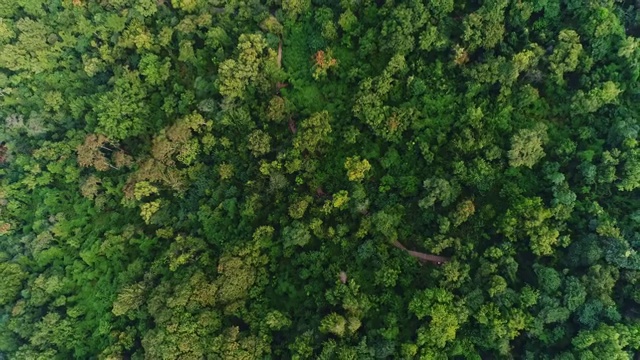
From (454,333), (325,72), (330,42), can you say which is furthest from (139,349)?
(330,42)

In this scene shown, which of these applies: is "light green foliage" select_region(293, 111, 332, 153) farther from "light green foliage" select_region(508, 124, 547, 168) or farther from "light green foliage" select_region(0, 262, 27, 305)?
"light green foliage" select_region(0, 262, 27, 305)

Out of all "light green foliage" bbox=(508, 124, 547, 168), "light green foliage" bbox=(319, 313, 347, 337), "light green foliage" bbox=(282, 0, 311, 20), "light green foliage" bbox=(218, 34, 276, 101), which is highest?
"light green foliage" bbox=(282, 0, 311, 20)

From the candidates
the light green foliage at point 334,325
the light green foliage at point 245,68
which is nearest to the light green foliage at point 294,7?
the light green foliage at point 245,68

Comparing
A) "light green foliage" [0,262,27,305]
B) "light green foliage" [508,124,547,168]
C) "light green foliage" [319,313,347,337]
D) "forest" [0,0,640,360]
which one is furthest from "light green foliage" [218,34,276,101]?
"light green foliage" [0,262,27,305]

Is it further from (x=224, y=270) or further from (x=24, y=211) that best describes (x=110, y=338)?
(x=24, y=211)

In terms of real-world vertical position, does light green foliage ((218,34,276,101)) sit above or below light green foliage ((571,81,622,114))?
above

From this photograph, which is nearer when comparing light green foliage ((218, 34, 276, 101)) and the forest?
the forest

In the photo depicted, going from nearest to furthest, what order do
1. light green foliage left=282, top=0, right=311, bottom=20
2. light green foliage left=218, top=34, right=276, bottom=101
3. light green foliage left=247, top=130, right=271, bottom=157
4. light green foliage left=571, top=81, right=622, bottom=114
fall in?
light green foliage left=571, top=81, right=622, bottom=114 → light green foliage left=247, top=130, right=271, bottom=157 → light green foliage left=218, top=34, right=276, bottom=101 → light green foliage left=282, top=0, right=311, bottom=20

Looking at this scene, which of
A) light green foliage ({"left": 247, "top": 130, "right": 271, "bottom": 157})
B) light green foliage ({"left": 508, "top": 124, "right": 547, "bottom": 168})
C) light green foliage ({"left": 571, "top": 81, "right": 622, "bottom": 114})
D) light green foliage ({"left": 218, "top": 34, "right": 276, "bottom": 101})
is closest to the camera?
light green foliage ({"left": 508, "top": 124, "right": 547, "bottom": 168})

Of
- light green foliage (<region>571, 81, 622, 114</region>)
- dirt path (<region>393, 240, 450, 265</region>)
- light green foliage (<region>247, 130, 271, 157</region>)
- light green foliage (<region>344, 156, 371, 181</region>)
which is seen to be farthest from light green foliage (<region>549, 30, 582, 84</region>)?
light green foliage (<region>247, 130, 271, 157</region>)

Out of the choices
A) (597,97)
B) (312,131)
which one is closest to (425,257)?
(312,131)
